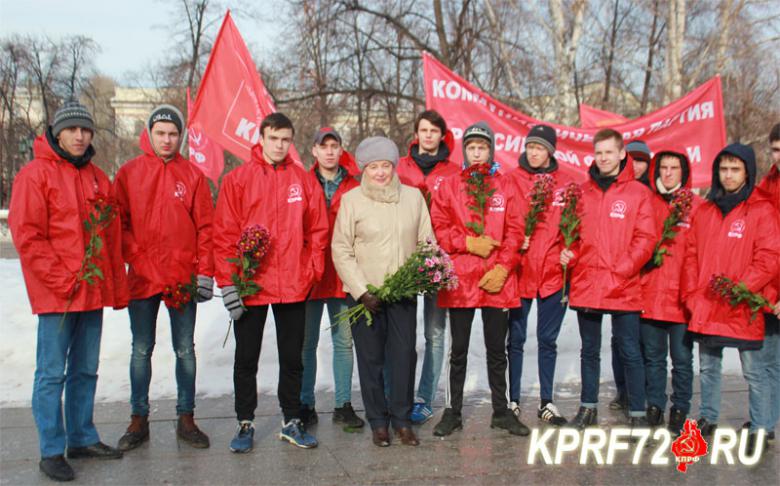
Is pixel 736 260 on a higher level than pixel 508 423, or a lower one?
higher

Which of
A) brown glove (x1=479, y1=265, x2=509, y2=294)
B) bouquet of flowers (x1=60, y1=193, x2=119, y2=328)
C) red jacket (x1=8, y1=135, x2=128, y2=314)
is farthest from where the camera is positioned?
brown glove (x1=479, y1=265, x2=509, y2=294)

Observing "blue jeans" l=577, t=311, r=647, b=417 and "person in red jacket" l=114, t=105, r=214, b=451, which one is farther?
"blue jeans" l=577, t=311, r=647, b=417

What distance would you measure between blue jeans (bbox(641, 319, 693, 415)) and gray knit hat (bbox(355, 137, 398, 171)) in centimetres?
246

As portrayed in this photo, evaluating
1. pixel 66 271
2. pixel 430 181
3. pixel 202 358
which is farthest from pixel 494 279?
pixel 202 358

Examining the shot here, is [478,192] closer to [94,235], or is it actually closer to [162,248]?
[162,248]

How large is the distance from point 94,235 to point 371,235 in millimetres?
1886

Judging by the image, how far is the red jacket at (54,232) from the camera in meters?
4.38

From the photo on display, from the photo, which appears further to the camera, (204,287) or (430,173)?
(430,173)

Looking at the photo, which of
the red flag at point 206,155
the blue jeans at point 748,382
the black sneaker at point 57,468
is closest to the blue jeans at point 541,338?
the blue jeans at point 748,382

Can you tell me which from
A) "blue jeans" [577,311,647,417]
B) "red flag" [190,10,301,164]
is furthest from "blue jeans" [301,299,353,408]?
"red flag" [190,10,301,164]

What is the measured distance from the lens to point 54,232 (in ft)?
14.8

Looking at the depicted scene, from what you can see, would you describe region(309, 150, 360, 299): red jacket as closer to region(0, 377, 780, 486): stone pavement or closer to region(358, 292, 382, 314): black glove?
region(358, 292, 382, 314): black glove

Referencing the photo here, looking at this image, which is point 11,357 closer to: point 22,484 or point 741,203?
point 22,484

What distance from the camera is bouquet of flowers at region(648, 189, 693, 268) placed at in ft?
17.4
